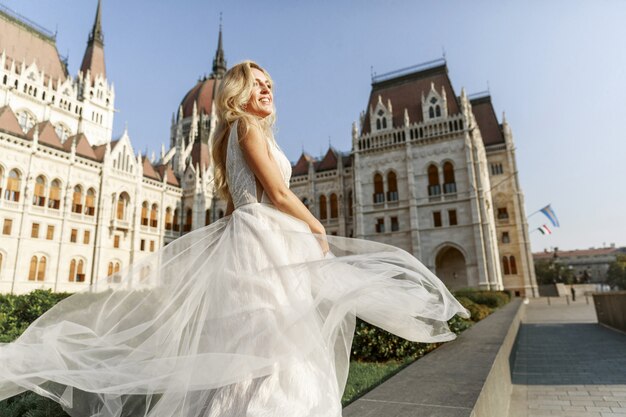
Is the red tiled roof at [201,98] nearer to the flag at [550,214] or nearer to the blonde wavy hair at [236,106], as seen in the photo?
the flag at [550,214]

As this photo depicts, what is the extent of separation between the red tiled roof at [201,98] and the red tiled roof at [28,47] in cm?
1519

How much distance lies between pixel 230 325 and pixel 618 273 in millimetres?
79977

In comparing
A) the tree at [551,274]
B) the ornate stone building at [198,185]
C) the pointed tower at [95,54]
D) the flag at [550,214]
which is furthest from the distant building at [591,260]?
the pointed tower at [95,54]

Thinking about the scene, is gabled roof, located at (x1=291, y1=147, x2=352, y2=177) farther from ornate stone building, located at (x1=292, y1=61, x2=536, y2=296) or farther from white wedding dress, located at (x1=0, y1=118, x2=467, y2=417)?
white wedding dress, located at (x1=0, y1=118, x2=467, y2=417)

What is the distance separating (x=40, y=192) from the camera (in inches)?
1077

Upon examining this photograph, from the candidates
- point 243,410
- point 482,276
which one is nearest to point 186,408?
point 243,410

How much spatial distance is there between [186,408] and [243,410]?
336 mm

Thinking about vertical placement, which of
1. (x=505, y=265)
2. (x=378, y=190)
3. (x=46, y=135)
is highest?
(x=46, y=135)

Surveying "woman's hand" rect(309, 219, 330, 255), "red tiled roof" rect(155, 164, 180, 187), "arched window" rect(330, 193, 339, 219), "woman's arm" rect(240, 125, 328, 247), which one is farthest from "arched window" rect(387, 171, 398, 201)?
"woman's arm" rect(240, 125, 328, 247)

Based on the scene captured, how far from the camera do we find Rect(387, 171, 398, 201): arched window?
102 ft

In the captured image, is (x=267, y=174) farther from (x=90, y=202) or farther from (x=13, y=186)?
(x=90, y=202)

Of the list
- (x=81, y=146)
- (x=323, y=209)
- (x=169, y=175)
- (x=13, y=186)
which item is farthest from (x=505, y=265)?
(x=13, y=186)

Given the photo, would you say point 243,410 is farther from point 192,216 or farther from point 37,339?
point 192,216

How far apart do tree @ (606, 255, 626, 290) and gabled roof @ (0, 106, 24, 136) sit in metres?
75.8
